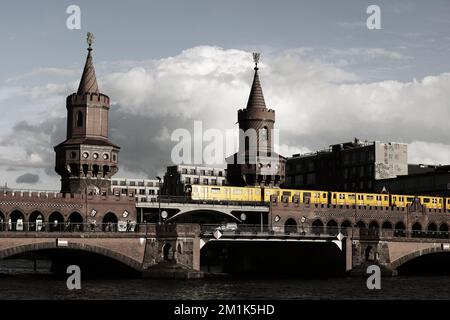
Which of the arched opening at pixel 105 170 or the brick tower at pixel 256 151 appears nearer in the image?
the arched opening at pixel 105 170

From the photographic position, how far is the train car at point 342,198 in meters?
124

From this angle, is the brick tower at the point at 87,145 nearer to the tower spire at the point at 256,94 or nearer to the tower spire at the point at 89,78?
the tower spire at the point at 89,78

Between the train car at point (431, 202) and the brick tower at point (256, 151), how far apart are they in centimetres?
2700

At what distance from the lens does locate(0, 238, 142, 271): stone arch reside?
81.3m

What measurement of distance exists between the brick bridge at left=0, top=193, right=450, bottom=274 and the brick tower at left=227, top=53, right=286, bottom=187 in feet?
37.4

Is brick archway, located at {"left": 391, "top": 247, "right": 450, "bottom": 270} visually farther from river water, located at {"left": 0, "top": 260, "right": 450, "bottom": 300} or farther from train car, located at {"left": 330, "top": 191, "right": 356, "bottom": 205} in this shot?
train car, located at {"left": 330, "top": 191, "right": 356, "bottom": 205}

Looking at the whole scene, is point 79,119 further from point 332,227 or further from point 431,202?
point 431,202

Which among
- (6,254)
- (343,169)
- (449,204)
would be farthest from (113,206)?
(343,169)

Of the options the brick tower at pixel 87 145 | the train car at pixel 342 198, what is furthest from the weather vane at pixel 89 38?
the train car at pixel 342 198

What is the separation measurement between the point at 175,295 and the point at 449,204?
86278mm

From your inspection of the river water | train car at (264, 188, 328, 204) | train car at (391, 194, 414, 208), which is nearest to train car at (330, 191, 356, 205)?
train car at (264, 188, 328, 204)

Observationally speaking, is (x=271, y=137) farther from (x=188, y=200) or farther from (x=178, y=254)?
(x=178, y=254)

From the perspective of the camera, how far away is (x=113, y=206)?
99688mm

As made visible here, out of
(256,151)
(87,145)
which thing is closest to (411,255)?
(256,151)
